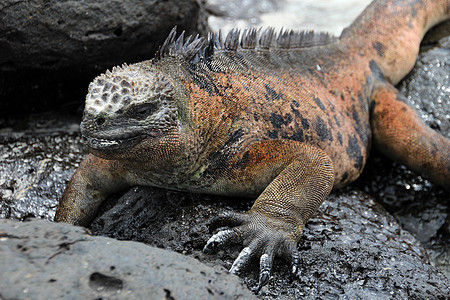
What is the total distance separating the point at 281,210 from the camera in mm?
3061

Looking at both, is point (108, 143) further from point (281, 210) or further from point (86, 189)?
point (281, 210)

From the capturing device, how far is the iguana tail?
Answer: 15.6 feet

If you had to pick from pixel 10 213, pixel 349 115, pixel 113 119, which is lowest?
pixel 10 213

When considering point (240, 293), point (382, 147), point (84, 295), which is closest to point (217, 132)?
point (240, 293)

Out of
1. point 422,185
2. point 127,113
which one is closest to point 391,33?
point 422,185

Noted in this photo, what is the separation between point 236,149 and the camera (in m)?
3.27

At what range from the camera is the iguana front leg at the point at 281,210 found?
9.31 ft

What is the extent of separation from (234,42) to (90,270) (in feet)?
7.01

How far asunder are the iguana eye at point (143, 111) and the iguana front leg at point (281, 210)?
0.73 metres

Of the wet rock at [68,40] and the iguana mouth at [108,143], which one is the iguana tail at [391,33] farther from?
the iguana mouth at [108,143]

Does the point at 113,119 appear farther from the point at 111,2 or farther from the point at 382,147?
the point at 382,147

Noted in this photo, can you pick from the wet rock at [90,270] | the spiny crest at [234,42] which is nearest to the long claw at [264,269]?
the wet rock at [90,270]

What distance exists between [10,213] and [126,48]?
194 cm

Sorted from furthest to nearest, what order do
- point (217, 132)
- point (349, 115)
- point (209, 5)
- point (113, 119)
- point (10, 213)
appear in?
1. point (209, 5)
2. point (349, 115)
3. point (10, 213)
4. point (217, 132)
5. point (113, 119)
